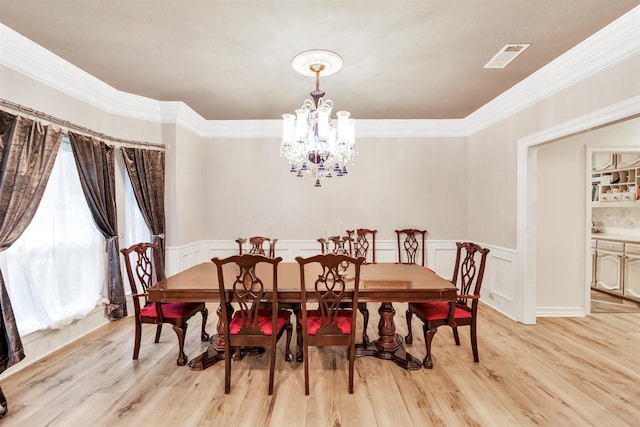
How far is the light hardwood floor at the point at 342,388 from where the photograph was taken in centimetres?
199

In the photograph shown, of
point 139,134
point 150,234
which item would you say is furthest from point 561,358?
point 139,134

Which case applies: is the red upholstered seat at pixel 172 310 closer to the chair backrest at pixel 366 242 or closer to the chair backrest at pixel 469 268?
the chair backrest at pixel 469 268

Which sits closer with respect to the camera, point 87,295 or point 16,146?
point 16,146

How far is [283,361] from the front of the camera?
2.71 meters

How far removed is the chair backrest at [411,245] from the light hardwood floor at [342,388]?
1.72m

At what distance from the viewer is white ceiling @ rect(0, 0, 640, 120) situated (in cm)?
213

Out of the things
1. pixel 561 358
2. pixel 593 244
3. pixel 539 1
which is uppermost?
pixel 539 1

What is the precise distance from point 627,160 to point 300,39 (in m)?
5.23

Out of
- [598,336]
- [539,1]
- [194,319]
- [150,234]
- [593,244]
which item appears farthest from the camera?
[593,244]

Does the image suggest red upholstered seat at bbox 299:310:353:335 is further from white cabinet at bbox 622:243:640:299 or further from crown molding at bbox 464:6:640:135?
white cabinet at bbox 622:243:640:299

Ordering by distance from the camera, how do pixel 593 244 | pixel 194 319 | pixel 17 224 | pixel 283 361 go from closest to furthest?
pixel 17 224 → pixel 283 361 → pixel 194 319 → pixel 593 244

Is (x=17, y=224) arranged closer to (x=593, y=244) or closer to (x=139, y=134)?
(x=139, y=134)

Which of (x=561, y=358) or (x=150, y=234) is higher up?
(x=150, y=234)

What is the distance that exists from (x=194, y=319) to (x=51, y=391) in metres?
1.54
